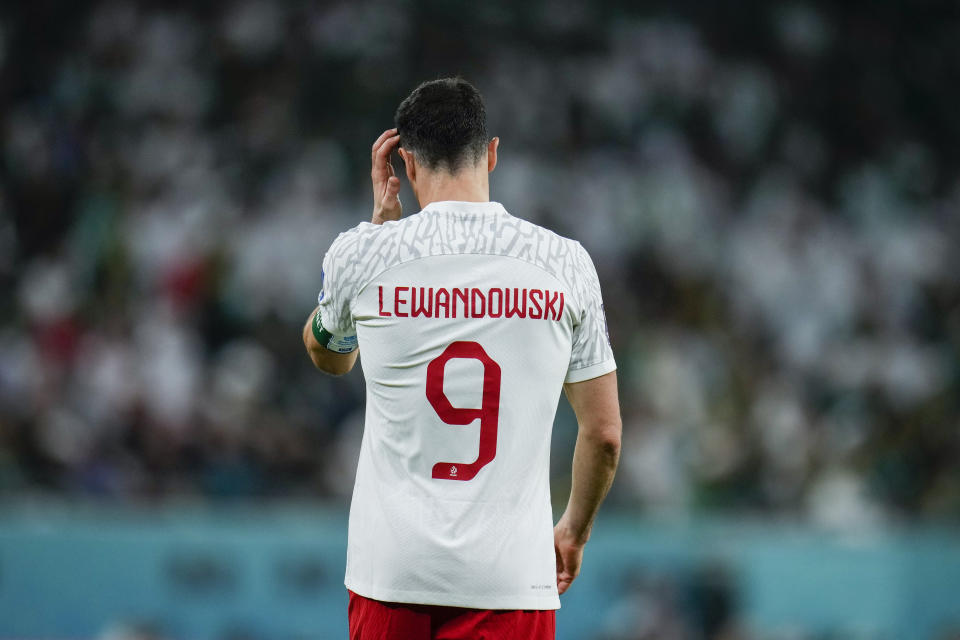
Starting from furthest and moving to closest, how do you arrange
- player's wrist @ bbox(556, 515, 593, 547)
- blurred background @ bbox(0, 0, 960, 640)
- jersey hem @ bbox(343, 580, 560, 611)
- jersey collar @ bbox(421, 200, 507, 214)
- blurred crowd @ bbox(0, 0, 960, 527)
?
1. blurred crowd @ bbox(0, 0, 960, 527)
2. blurred background @ bbox(0, 0, 960, 640)
3. player's wrist @ bbox(556, 515, 593, 547)
4. jersey collar @ bbox(421, 200, 507, 214)
5. jersey hem @ bbox(343, 580, 560, 611)

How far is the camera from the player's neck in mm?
2975

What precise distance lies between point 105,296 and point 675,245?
4.68 m

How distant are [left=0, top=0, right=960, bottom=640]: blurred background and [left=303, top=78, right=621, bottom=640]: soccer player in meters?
5.87

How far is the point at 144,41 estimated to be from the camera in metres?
12.7

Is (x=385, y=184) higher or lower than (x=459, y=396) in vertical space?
higher

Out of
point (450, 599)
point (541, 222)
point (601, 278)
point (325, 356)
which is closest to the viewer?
point (450, 599)

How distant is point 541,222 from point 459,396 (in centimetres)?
847

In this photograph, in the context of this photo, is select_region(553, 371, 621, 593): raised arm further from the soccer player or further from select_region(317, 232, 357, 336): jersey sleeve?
select_region(317, 232, 357, 336): jersey sleeve

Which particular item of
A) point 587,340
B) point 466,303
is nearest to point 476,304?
point 466,303

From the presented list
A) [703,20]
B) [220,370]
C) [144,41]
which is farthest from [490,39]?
[220,370]

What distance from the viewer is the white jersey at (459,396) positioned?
283 centimetres

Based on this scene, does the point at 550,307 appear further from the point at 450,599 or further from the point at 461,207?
the point at 450,599

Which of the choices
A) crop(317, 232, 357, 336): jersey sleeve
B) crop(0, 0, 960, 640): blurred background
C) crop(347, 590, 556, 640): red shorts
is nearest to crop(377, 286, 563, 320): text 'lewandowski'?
crop(317, 232, 357, 336): jersey sleeve

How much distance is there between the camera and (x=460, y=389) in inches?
112
